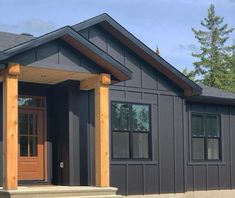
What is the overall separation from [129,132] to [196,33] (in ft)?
118

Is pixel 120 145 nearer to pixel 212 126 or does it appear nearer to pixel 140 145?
pixel 140 145

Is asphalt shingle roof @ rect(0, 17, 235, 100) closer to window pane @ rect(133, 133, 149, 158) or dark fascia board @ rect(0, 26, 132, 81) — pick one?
dark fascia board @ rect(0, 26, 132, 81)

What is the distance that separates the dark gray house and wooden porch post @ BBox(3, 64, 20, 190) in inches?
0.9

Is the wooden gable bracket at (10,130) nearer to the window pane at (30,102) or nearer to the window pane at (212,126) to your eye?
the window pane at (30,102)

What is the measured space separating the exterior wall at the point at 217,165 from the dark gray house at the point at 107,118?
3cm

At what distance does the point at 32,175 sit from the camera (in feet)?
48.8

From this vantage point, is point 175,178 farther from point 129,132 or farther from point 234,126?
point 234,126

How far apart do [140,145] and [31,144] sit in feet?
11.3

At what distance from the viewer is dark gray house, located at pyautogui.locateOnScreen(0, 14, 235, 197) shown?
13.2m

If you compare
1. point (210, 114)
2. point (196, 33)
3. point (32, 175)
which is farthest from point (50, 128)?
point (196, 33)

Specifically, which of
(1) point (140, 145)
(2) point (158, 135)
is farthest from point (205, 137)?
(1) point (140, 145)

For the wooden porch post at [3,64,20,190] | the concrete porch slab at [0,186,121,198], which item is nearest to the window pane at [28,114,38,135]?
the concrete porch slab at [0,186,121,198]

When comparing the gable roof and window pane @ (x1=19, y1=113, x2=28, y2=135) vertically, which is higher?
the gable roof

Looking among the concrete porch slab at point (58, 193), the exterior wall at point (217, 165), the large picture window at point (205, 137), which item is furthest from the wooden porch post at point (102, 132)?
the large picture window at point (205, 137)
